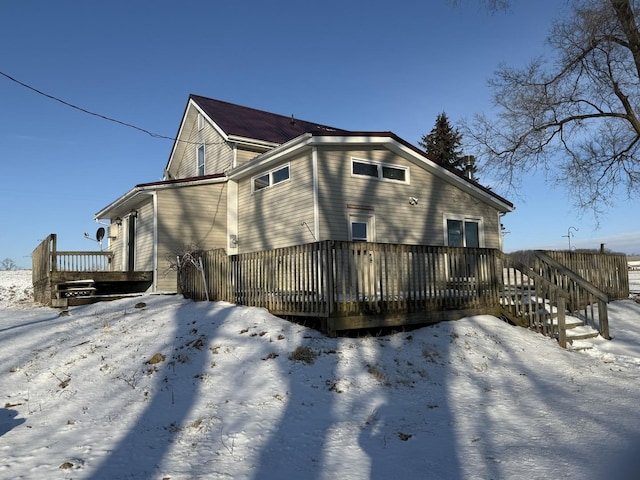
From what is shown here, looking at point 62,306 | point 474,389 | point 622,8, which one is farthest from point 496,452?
point 622,8

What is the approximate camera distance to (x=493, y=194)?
17.3m

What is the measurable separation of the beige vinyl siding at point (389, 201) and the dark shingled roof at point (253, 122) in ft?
16.3

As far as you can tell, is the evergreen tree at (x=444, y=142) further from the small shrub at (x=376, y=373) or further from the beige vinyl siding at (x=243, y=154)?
the small shrub at (x=376, y=373)

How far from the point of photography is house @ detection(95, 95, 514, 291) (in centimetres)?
1347

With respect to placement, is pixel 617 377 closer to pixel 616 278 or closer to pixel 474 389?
pixel 474 389

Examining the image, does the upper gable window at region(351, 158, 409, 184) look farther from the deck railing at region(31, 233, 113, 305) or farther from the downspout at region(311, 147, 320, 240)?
the deck railing at region(31, 233, 113, 305)

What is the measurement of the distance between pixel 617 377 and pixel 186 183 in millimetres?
13169

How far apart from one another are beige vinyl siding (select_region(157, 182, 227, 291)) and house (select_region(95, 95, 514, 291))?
Answer: 0.11 ft

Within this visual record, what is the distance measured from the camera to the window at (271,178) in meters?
14.5

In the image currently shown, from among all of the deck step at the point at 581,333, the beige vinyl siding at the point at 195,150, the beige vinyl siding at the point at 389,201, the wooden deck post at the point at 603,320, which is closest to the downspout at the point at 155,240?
the beige vinyl siding at the point at 195,150

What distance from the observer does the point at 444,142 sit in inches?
1581

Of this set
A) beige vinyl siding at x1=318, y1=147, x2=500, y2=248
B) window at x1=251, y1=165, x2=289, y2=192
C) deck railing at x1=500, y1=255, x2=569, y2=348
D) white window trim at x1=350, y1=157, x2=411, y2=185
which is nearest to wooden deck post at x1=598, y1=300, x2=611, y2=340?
deck railing at x1=500, y1=255, x2=569, y2=348

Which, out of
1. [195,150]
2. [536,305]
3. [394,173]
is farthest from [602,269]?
[195,150]

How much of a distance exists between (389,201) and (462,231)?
361cm
